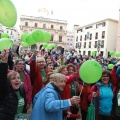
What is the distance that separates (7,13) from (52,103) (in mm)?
1295

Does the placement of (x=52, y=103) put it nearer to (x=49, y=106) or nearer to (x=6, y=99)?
(x=49, y=106)

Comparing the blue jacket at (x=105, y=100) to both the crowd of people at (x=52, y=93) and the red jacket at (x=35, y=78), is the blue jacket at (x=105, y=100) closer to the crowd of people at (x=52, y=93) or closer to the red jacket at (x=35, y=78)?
the crowd of people at (x=52, y=93)

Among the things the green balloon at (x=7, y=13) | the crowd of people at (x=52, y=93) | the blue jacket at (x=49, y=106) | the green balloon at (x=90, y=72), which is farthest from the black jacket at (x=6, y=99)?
the green balloon at (x=90, y=72)

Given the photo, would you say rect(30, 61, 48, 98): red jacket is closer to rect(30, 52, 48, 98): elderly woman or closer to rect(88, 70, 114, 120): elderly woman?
rect(30, 52, 48, 98): elderly woman

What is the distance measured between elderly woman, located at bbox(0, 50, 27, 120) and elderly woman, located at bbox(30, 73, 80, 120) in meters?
0.26

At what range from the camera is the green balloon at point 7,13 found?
8.27 feet

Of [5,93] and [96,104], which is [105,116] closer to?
[96,104]

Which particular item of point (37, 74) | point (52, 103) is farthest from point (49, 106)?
point (37, 74)

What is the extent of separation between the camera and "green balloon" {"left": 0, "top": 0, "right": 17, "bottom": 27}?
252 centimetres

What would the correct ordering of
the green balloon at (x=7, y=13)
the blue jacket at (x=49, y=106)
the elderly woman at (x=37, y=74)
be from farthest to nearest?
the elderly woman at (x=37, y=74) → the green balloon at (x=7, y=13) → the blue jacket at (x=49, y=106)

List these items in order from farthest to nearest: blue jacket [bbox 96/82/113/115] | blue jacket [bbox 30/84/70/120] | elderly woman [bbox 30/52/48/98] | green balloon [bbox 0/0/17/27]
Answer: elderly woman [bbox 30/52/48/98]
blue jacket [bbox 96/82/113/115]
green balloon [bbox 0/0/17/27]
blue jacket [bbox 30/84/70/120]

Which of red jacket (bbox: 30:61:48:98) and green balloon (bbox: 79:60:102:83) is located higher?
green balloon (bbox: 79:60:102:83)

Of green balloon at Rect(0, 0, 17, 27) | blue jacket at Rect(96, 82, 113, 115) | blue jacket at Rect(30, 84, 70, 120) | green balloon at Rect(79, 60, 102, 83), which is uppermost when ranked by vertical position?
green balloon at Rect(0, 0, 17, 27)

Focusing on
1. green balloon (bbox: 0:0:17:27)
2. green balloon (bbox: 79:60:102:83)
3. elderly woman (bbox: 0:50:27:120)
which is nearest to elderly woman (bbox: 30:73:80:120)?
elderly woman (bbox: 0:50:27:120)
